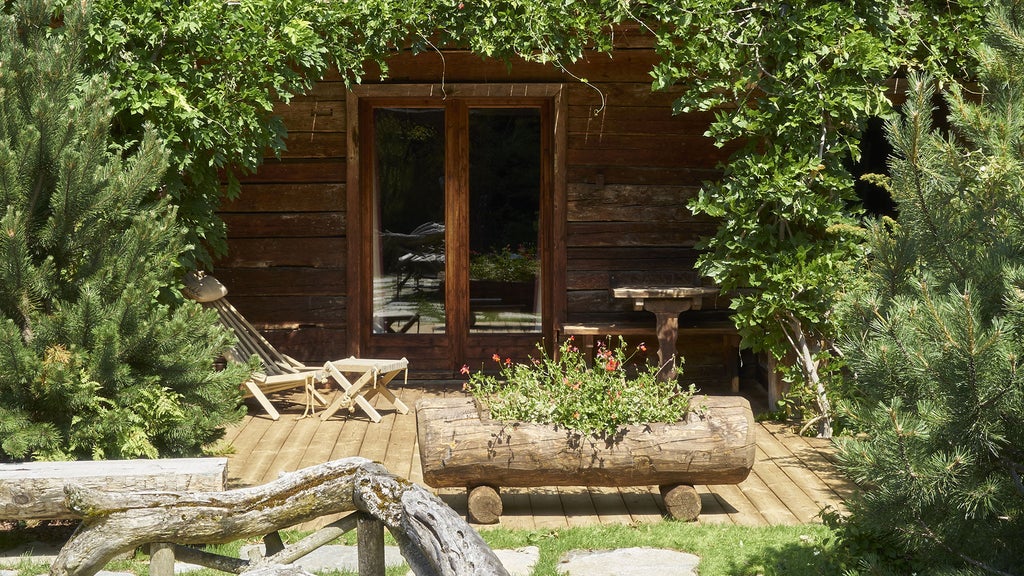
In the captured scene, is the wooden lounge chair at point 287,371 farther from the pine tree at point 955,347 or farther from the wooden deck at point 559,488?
the pine tree at point 955,347

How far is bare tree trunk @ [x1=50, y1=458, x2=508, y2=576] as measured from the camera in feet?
9.14

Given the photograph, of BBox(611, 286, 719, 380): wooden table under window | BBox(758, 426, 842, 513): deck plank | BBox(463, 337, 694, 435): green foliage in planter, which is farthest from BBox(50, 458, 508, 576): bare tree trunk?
BBox(611, 286, 719, 380): wooden table under window

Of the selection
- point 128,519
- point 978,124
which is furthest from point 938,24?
point 128,519

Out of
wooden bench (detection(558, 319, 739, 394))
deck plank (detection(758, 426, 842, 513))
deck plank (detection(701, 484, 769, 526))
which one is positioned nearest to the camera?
deck plank (detection(701, 484, 769, 526))

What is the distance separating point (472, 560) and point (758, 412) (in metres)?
5.29

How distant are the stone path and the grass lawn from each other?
5 centimetres

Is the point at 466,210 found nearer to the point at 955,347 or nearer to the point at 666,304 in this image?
the point at 666,304

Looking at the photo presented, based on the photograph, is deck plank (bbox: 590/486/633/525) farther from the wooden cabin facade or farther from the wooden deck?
the wooden cabin facade

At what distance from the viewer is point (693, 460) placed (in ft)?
15.3

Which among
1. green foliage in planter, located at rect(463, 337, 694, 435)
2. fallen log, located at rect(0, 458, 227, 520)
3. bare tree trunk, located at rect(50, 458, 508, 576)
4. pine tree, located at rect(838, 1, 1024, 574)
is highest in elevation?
pine tree, located at rect(838, 1, 1024, 574)

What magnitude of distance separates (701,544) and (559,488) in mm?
1128

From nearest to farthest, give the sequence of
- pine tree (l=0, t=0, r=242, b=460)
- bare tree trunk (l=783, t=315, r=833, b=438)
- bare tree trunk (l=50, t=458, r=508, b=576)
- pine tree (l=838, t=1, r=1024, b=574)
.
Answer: pine tree (l=838, t=1, r=1024, b=574) < bare tree trunk (l=50, t=458, r=508, b=576) < pine tree (l=0, t=0, r=242, b=460) < bare tree trunk (l=783, t=315, r=833, b=438)

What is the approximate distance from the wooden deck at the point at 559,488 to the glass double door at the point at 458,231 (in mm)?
1295

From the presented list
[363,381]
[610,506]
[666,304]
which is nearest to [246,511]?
[610,506]
